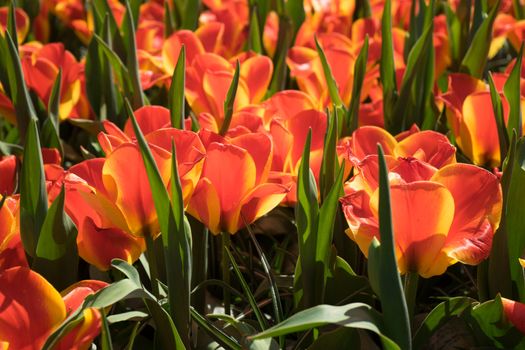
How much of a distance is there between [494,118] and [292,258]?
1.01 ft

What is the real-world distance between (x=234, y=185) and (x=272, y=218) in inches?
11.0

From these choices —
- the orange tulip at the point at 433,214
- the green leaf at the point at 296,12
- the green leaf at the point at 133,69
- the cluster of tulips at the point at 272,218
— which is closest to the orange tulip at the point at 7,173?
the cluster of tulips at the point at 272,218

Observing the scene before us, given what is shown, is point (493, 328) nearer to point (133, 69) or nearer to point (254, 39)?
point (133, 69)

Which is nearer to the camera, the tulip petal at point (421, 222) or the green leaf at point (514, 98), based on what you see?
the tulip petal at point (421, 222)

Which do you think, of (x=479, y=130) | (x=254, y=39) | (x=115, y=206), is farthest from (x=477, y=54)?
(x=115, y=206)

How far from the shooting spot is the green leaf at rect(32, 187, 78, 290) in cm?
88

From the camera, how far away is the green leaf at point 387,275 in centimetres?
71

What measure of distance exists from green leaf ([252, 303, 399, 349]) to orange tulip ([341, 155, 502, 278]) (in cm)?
10

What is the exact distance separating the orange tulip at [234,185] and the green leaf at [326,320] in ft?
0.71

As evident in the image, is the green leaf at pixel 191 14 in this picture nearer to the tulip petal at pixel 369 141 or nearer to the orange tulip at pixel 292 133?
the orange tulip at pixel 292 133

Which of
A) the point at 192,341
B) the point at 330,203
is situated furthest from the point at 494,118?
the point at 192,341

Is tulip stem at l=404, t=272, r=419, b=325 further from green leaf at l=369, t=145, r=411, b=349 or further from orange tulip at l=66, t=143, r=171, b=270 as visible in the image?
orange tulip at l=66, t=143, r=171, b=270

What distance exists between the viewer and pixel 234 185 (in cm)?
92

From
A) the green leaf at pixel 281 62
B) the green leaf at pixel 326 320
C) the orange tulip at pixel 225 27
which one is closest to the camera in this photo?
the green leaf at pixel 326 320
